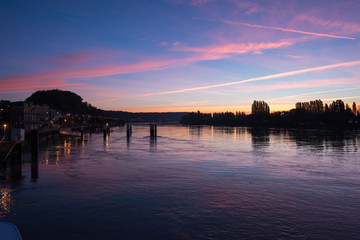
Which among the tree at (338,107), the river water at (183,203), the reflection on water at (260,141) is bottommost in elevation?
the reflection on water at (260,141)

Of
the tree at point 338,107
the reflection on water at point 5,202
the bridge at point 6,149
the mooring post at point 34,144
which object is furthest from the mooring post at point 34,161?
the tree at point 338,107

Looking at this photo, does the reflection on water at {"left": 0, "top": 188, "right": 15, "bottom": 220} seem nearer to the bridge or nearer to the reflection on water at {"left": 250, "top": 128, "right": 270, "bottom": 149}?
the bridge

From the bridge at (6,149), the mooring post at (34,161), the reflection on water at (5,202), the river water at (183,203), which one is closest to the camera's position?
the river water at (183,203)

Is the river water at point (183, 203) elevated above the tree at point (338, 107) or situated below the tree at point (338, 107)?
below

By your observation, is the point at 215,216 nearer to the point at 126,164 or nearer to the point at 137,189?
the point at 137,189

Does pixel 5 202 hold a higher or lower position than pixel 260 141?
higher

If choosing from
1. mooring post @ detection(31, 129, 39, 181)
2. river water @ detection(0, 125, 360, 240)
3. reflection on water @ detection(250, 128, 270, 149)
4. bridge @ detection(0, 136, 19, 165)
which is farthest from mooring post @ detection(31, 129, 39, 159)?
reflection on water @ detection(250, 128, 270, 149)

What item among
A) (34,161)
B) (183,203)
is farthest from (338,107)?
(183,203)

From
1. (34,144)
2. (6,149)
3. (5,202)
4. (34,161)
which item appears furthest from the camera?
(34,144)

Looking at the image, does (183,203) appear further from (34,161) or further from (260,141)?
(260,141)

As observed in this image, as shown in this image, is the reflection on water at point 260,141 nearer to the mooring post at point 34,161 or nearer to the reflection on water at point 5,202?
the mooring post at point 34,161

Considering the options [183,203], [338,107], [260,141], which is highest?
[338,107]

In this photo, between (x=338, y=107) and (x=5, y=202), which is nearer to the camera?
(x=5, y=202)

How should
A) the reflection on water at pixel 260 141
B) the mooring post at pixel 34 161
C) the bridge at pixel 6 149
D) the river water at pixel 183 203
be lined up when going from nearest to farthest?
the river water at pixel 183 203 < the mooring post at pixel 34 161 < the bridge at pixel 6 149 < the reflection on water at pixel 260 141
